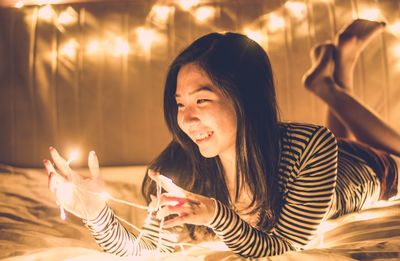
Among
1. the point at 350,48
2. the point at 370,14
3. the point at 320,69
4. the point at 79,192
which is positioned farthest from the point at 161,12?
the point at 79,192

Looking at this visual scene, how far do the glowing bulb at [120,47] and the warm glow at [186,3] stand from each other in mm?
364

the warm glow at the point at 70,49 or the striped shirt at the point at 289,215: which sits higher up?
the warm glow at the point at 70,49

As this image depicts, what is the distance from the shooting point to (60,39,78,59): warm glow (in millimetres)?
2133

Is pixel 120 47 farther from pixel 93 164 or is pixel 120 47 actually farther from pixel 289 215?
pixel 289 215

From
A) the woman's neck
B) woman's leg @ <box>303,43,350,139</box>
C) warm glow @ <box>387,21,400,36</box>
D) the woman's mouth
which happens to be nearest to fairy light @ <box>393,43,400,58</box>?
warm glow @ <box>387,21,400,36</box>

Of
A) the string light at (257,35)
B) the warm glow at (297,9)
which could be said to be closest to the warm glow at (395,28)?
the warm glow at (297,9)

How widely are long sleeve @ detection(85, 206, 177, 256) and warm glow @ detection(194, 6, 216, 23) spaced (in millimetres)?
1315

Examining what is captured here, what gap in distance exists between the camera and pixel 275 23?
6.90ft

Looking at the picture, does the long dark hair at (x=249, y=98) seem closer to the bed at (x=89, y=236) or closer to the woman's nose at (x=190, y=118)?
the woman's nose at (x=190, y=118)

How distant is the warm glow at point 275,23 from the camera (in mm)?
2100

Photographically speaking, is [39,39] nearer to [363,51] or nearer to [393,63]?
[363,51]

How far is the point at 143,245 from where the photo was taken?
3.73 feet

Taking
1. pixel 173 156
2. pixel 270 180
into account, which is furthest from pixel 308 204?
pixel 173 156

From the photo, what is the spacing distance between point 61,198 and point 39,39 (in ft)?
4.68
